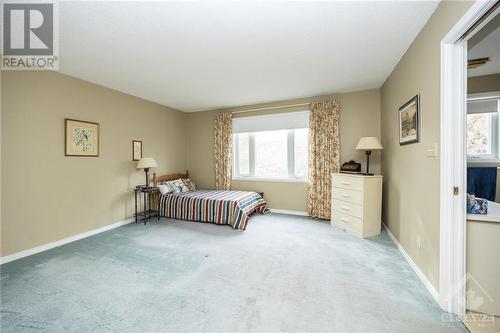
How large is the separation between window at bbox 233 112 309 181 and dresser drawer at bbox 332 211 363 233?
1115 millimetres

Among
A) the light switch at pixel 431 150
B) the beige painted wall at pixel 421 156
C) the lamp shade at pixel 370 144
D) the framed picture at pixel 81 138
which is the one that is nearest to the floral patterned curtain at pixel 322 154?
the lamp shade at pixel 370 144

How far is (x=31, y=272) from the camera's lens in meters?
2.26

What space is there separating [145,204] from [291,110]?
3.76 meters

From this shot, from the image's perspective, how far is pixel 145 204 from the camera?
4.34 metres

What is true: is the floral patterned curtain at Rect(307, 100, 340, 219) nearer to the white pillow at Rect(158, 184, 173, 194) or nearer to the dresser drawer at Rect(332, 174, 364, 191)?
the dresser drawer at Rect(332, 174, 364, 191)

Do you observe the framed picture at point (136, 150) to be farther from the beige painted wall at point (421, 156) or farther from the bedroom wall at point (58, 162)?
the beige painted wall at point (421, 156)

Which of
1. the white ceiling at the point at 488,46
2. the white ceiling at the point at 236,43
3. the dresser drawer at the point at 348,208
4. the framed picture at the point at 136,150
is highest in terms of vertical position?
the white ceiling at the point at 236,43

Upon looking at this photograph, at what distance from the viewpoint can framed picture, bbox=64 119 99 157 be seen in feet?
10.3

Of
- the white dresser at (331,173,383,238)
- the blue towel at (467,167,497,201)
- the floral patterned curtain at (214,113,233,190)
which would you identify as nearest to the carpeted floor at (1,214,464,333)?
the white dresser at (331,173,383,238)

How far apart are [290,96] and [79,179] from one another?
4082 mm

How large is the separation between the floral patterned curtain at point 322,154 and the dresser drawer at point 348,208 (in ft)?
1.23

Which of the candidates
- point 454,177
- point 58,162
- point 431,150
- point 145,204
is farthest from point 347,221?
point 58,162

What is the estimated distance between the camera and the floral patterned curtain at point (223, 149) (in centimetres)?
505

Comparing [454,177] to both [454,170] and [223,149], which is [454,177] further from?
[223,149]
